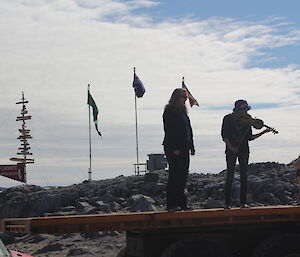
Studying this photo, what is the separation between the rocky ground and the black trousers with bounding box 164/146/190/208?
8030 mm

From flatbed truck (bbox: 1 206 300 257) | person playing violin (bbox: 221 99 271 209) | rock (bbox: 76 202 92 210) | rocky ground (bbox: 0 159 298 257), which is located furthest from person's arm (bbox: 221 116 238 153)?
rock (bbox: 76 202 92 210)

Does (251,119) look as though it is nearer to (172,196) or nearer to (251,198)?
(172,196)

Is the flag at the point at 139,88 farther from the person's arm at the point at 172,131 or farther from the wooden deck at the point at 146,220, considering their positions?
the wooden deck at the point at 146,220

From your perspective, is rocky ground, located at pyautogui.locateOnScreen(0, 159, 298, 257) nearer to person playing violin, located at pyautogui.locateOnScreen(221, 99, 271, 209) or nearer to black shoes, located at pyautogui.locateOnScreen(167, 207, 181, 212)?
person playing violin, located at pyautogui.locateOnScreen(221, 99, 271, 209)

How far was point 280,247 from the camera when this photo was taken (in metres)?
8.25

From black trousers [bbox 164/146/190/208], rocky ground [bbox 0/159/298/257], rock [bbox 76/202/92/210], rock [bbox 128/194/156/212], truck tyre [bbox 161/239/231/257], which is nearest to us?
truck tyre [bbox 161/239/231/257]

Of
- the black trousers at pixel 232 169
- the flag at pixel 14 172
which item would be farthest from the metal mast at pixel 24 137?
the black trousers at pixel 232 169

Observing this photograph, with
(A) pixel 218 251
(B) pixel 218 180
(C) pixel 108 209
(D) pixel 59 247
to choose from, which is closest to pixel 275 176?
(B) pixel 218 180

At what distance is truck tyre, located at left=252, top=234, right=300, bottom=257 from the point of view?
822cm

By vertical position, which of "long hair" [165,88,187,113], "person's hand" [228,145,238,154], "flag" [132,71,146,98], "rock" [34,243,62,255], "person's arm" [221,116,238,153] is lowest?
"rock" [34,243,62,255]

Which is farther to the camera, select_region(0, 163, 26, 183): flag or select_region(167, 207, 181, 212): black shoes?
select_region(0, 163, 26, 183): flag

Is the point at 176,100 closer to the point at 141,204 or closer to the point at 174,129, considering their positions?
the point at 174,129

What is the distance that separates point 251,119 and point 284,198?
12393 millimetres

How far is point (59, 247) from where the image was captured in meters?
18.5
